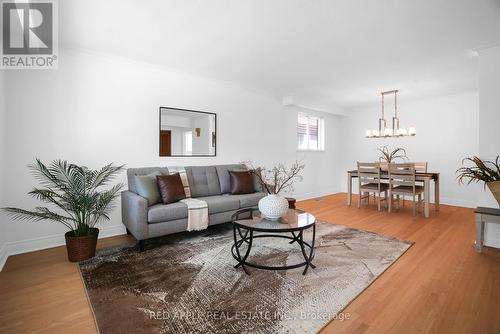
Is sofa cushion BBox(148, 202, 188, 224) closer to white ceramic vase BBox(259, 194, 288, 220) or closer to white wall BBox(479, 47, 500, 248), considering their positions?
white ceramic vase BBox(259, 194, 288, 220)

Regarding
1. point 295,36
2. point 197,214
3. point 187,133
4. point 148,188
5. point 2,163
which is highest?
point 295,36

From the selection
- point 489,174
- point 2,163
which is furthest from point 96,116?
point 489,174

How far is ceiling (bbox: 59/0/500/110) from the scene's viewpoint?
2.20 m

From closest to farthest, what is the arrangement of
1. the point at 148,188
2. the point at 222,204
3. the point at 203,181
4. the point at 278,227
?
the point at 278,227
the point at 148,188
the point at 222,204
the point at 203,181

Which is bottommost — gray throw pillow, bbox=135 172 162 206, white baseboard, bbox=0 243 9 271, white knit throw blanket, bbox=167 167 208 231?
white baseboard, bbox=0 243 9 271

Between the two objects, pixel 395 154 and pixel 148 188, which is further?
pixel 395 154

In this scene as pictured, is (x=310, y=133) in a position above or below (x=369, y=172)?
above

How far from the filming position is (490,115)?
286 centimetres

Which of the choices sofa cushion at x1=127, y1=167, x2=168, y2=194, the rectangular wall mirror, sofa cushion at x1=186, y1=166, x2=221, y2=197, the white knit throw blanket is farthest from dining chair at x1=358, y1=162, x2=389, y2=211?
sofa cushion at x1=127, y1=167, x2=168, y2=194

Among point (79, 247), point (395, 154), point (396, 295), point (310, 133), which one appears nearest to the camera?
point (396, 295)

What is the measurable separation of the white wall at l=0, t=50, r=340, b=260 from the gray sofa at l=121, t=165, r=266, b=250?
0.95 feet

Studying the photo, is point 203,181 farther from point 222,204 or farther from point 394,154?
point 394,154

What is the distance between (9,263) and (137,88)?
7.92 ft

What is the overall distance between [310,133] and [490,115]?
12.1ft
